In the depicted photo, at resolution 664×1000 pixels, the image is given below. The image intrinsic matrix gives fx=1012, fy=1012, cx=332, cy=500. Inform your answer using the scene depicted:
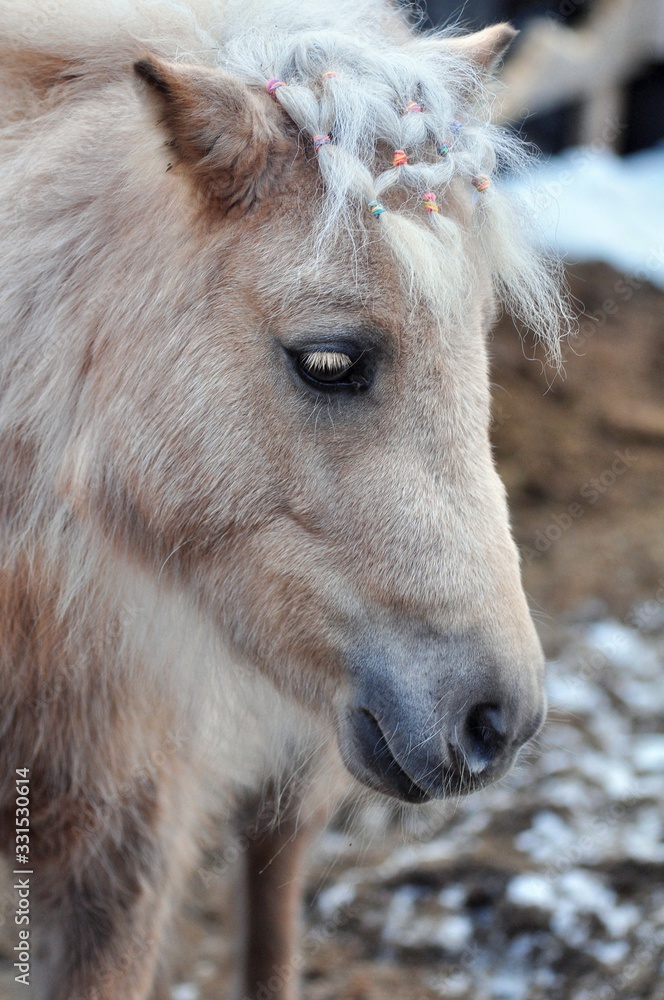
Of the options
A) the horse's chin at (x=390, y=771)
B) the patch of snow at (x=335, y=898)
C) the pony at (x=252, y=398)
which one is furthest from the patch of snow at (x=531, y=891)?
the horse's chin at (x=390, y=771)

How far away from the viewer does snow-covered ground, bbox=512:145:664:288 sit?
6.61 meters

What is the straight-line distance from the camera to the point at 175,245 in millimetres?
1837

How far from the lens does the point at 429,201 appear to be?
177cm

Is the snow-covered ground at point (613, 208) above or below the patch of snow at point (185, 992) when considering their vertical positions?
above

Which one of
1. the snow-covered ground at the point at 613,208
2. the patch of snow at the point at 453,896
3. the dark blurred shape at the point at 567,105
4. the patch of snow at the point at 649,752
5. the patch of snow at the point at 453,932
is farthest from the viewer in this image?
the dark blurred shape at the point at 567,105

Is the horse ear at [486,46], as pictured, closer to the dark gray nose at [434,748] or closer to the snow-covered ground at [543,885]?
the dark gray nose at [434,748]

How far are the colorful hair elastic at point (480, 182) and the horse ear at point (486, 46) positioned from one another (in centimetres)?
34

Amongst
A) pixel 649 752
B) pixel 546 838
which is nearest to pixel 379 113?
pixel 546 838

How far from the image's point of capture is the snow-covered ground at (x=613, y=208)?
6615 millimetres

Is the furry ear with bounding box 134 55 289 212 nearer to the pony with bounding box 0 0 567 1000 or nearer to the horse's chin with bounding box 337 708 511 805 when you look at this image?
the pony with bounding box 0 0 567 1000

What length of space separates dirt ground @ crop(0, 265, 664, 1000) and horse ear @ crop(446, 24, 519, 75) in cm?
149

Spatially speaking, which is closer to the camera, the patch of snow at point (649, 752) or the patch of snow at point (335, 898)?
the patch of snow at point (335, 898)

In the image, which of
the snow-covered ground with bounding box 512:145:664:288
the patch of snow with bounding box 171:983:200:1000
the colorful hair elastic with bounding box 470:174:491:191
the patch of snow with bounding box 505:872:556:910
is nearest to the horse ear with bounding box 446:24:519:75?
the colorful hair elastic with bounding box 470:174:491:191

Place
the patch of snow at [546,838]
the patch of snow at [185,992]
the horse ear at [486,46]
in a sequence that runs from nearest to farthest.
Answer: the horse ear at [486,46], the patch of snow at [185,992], the patch of snow at [546,838]
